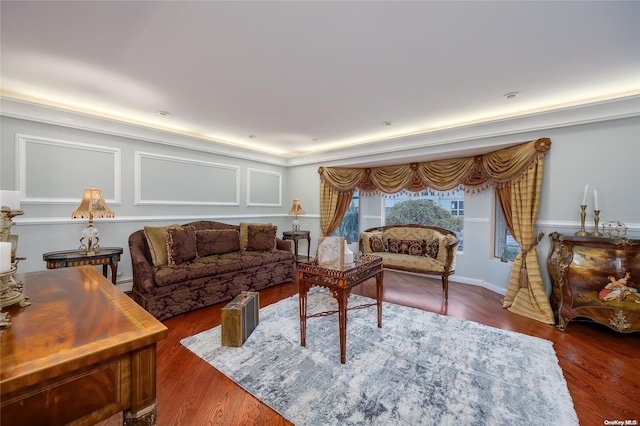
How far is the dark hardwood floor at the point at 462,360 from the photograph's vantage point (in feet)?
5.33

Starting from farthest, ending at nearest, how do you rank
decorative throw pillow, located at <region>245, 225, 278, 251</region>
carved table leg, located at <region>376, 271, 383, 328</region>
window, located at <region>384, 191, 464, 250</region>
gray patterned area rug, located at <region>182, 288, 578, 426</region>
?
window, located at <region>384, 191, 464, 250</region> < decorative throw pillow, located at <region>245, 225, 278, 251</region> < carved table leg, located at <region>376, 271, 383, 328</region> < gray patterned area rug, located at <region>182, 288, 578, 426</region>

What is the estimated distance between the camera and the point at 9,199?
3.76 ft

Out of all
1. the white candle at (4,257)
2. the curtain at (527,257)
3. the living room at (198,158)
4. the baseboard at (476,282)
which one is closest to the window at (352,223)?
the living room at (198,158)

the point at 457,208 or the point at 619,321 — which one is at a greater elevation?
the point at 457,208

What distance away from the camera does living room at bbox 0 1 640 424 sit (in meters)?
2.72

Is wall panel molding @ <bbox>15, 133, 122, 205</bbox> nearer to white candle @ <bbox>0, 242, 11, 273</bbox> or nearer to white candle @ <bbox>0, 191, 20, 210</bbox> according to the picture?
white candle @ <bbox>0, 191, 20, 210</bbox>

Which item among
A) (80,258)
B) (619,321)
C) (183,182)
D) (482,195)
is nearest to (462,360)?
(619,321)

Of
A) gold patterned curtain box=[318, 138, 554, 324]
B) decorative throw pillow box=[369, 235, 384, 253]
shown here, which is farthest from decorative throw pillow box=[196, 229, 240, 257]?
gold patterned curtain box=[318, 138, 554, 324]

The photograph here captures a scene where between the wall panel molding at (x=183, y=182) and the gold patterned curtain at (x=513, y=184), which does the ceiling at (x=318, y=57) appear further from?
the wall panel molding at (x=183, y=182)

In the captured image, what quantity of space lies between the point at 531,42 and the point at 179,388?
359 centimetres

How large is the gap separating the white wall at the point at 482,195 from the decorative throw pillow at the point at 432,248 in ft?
2.47

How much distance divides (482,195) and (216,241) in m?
4.35

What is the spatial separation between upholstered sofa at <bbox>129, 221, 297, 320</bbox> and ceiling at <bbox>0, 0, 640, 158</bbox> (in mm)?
1724

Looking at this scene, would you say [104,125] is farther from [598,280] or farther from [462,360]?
[598,280]
